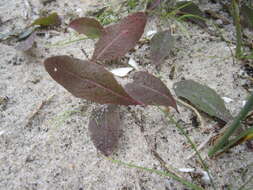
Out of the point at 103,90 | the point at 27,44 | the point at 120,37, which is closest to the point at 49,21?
the point at 27,44

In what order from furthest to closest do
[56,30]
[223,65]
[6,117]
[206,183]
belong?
1. [56,30]
2. [223,65]
3. [6,117]
4. [206,183]

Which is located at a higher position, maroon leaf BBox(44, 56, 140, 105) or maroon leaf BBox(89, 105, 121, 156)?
maroon leaf BBox(44, 56, 140, 105)

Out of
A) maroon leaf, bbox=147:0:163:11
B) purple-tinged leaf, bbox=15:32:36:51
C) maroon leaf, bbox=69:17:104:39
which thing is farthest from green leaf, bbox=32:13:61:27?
maroon leaf, bbox=147:0:163:11

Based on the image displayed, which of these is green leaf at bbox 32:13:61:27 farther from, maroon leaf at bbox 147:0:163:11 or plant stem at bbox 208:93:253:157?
plant stem at bbox 208:93:253:157

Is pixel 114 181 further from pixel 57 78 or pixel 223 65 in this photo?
pixel 223 65

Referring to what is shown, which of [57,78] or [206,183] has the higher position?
[57,78]

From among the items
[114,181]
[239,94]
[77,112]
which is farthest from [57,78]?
[239,94]

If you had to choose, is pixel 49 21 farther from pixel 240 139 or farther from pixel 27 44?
pixel 240 139
